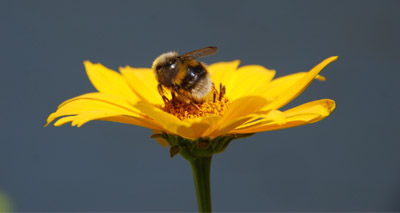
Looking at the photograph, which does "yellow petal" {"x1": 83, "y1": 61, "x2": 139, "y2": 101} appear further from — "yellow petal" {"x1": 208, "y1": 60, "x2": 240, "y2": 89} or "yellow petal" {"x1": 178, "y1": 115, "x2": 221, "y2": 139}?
"yellow petal" {"x1": 178, "y1": 115, "x2": 221, "y2": 139}

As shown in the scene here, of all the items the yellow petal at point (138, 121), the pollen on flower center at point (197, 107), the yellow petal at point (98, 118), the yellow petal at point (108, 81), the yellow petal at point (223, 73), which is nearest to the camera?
the yellow petal at point (98, 118)

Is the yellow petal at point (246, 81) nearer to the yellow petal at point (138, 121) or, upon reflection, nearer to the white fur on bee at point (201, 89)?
the white fur on bee at point (201, 89)

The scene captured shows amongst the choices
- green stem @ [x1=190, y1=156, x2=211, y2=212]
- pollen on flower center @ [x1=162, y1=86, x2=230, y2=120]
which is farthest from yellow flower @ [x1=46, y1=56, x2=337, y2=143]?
green stem @ [x1=190, y1=156, x2=211, y2=212]

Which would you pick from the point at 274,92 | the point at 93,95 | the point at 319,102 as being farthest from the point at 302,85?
the point at 93,95

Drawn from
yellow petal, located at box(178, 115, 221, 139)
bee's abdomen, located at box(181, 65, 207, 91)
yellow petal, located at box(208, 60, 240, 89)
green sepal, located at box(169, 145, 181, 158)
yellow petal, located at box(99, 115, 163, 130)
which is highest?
yellow petal, located at box(208, 60, 240, 89)

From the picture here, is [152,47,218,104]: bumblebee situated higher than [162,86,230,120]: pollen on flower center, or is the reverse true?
[152,47,218,104]: bumblebee

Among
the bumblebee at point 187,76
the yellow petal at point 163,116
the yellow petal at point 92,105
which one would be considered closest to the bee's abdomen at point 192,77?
the bumblebee at point 187,76

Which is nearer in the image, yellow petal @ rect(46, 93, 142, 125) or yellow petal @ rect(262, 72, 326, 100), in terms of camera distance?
yellow petal @ rect(46, 93, 142, 125)
